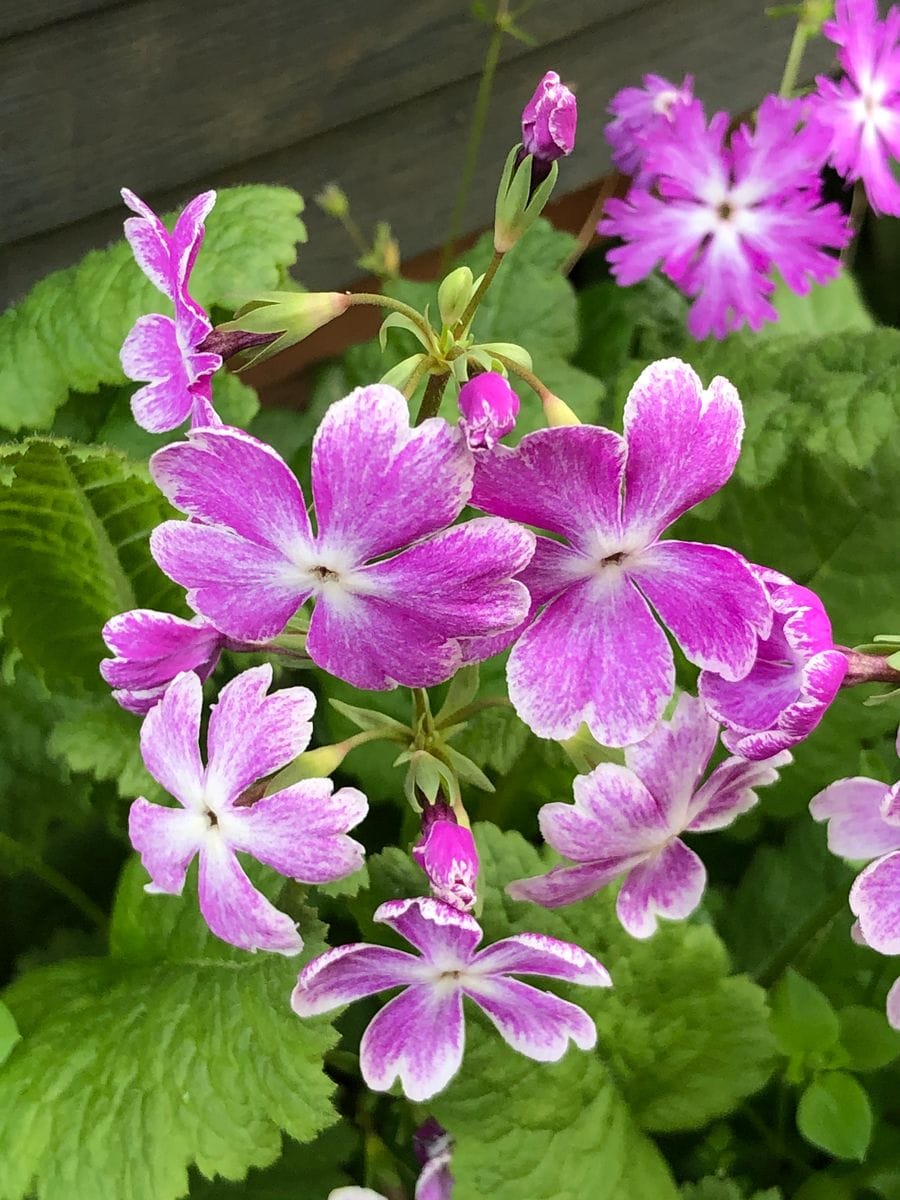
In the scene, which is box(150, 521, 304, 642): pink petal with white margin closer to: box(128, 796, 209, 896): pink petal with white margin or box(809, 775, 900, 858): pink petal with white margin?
box(128, 796, 209, 896): pink petal with white margin

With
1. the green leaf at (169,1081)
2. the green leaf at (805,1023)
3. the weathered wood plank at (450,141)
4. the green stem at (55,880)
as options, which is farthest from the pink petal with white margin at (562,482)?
the weathered wood plank at (450,141)

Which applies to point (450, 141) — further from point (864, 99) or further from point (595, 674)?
point (595, 674)

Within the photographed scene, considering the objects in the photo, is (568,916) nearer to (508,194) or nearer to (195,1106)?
(195,1106)

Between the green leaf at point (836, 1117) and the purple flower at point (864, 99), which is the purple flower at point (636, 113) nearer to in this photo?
the purple flower at point (864, 99)

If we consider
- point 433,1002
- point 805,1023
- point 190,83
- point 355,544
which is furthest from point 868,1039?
point 190,83

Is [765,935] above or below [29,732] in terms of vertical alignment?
below

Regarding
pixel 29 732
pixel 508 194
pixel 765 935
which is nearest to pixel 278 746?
pixel 508 194
